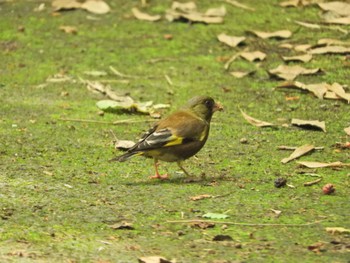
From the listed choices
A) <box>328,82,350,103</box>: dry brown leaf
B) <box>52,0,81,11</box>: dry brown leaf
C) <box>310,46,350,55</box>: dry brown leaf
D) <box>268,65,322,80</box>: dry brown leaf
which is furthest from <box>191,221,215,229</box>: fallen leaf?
<box>52,0,81,11</box>: dry brown leaf

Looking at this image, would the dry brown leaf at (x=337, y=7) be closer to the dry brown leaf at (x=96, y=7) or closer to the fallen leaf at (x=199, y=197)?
the dry brown leaf at (x=96, y=7)

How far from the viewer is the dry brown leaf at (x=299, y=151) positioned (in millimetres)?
6781

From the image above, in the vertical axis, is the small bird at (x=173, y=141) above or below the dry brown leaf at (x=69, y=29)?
above

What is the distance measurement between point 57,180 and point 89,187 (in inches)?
10.7

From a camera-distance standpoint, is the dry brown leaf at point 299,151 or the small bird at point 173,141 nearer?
the small bird at point 173,141

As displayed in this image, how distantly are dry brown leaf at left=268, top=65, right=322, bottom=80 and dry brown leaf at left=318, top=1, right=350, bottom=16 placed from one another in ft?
5.36

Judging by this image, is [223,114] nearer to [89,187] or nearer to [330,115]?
[330,115]

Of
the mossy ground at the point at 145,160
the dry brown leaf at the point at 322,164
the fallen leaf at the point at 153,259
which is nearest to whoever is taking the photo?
the fallen leaf at the point at 153,259

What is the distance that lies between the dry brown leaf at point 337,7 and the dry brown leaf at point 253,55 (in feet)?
4.47

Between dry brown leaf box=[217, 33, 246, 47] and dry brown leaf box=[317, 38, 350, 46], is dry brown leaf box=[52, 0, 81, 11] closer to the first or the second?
dry brown leaf box=[217, 33, 246, 47]

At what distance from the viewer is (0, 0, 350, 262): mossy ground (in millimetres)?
5020

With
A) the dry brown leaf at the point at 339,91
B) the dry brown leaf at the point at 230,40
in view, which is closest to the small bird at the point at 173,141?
the dry brown leaf at the point at 339,91

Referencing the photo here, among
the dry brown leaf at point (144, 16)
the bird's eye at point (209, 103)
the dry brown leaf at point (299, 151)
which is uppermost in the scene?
the bird's eye at point (209, 103)

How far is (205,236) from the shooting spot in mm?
5109
